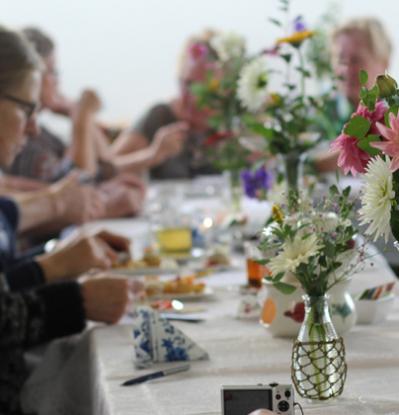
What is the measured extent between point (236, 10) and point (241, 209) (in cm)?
355

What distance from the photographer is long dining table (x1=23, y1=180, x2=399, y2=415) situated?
1.35 m

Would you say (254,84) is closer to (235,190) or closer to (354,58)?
(235,190)

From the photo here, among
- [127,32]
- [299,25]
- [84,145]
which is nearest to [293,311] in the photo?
[299,25]

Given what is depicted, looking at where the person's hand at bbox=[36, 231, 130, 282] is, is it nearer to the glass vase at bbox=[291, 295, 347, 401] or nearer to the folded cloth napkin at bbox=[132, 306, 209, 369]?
the folded cloth napkin at bbox=[132, 306, 209, 369]

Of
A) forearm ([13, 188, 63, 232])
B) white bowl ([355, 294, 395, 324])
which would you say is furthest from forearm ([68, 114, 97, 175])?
white bowl ([355, 294, 395, 324])

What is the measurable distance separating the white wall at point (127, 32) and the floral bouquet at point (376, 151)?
548cm

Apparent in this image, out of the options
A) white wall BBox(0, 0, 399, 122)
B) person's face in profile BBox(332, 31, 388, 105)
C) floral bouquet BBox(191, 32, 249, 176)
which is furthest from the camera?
white wall BBox(0, 0, 399, 122)

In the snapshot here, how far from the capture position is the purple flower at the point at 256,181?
2.69 meters

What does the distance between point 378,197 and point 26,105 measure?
1576 mm

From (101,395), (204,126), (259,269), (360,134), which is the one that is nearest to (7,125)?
(259,269)

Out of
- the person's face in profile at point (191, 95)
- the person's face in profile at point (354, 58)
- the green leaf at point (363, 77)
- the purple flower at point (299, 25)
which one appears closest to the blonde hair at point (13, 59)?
the purple flower at point (299, 25)

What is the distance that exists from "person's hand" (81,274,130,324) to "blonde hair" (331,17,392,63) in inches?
100

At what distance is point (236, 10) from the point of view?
6.77 metres

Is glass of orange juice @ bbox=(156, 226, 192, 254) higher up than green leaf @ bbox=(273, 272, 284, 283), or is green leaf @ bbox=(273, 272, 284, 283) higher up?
green leaf @ bbox=(273, 272, 284, 283)
